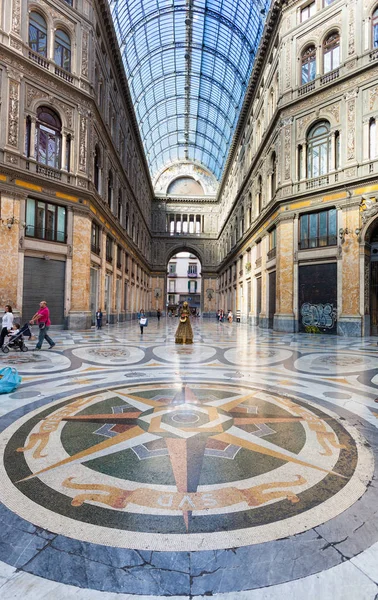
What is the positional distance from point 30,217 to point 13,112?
5.24m

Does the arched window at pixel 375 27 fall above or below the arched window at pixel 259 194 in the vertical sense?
above

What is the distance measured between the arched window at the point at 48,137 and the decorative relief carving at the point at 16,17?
3496mm

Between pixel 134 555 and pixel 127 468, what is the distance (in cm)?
99

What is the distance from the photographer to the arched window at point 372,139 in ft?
56.8

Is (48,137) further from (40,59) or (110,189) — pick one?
(110,189)

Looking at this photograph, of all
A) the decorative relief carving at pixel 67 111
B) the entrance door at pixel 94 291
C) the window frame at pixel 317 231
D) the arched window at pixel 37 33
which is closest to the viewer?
the arched window at pixel 37 33

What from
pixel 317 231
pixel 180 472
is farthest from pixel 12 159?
pixel 180 472

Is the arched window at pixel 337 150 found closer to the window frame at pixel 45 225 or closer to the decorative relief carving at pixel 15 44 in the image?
the window frame at pixel 45 225

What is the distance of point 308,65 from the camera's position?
20062 mm

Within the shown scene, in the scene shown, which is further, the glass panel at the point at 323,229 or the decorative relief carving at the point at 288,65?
the decorative relief carving at the point at 288,65

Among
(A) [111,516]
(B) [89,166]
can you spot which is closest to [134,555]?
(A) [111,516]

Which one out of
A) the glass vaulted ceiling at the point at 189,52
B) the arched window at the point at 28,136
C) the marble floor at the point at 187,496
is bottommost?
the marble floor at the point at 187,496

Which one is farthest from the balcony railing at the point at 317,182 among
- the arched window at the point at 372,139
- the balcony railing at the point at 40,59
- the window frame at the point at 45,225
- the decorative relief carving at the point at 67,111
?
the balcony railing at the point at 40,59

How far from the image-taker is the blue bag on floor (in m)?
5.03
